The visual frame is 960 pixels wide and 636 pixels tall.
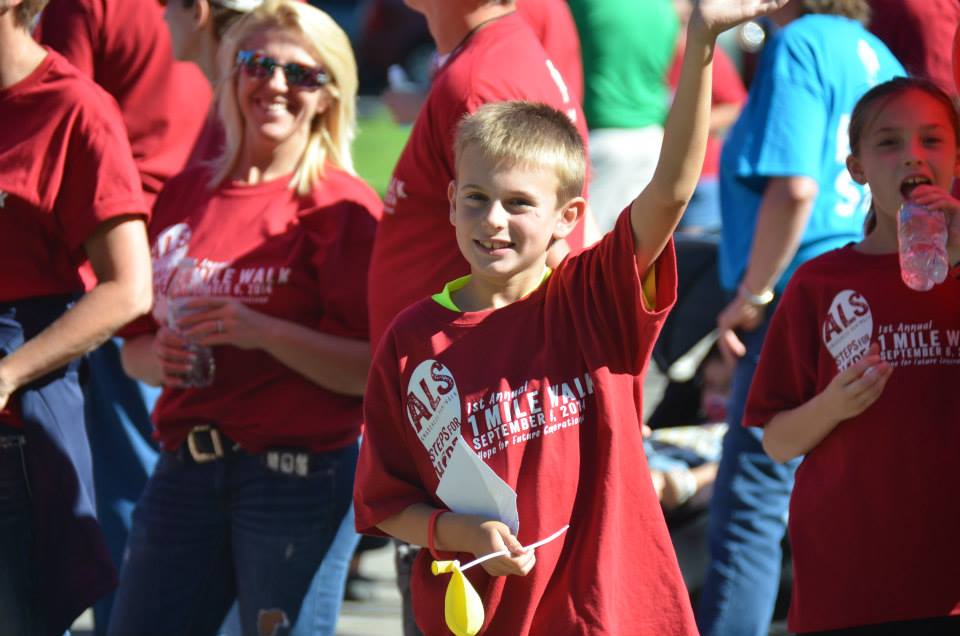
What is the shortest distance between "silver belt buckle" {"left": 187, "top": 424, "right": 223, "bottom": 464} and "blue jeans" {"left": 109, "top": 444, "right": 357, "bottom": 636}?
20mm

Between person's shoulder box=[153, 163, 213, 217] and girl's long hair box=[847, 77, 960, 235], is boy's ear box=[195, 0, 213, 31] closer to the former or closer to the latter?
person's shoulder box=[153, 163, 213, 217]

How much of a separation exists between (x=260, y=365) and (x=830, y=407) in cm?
140

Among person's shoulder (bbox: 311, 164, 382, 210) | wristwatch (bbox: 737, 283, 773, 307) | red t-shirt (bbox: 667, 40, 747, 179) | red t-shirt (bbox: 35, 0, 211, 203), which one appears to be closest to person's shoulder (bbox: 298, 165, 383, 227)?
person's shoulder (bbox: 311, 164, 382, 210)

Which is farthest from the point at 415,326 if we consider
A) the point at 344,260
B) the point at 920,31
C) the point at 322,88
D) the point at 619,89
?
the point at 619,89

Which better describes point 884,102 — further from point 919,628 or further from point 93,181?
point 93,181

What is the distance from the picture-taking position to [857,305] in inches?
117

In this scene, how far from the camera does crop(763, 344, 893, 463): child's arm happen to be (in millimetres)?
2873

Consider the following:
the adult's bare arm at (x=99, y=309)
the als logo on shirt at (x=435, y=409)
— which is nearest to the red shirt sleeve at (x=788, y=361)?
the als logo on shirt at (x=435, y=409)

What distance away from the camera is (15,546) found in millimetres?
3338

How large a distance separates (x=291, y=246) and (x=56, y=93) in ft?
2.15

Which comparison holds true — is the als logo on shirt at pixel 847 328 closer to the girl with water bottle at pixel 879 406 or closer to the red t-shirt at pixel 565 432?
the girl with water bottle at pixel 879 406

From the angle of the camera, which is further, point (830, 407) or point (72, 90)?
point (72, 90)

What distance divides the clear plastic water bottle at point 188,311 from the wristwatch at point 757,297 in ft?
4.87

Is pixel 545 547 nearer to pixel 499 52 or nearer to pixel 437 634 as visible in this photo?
pixel 437 634
